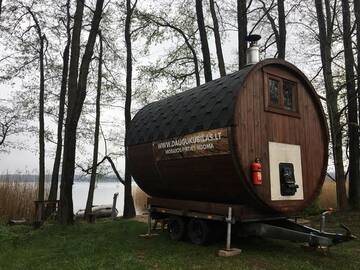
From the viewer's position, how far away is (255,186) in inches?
336

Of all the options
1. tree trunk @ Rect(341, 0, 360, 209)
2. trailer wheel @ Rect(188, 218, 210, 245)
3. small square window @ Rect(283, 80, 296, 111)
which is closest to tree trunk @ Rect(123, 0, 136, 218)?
trailer wheel @ Rect(188, 218, 210, 245)

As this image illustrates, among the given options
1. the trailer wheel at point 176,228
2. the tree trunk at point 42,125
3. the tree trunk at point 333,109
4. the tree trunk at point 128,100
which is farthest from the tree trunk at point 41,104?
the tree trunk at point 333,109

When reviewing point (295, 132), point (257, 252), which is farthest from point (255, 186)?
point (295, 132)

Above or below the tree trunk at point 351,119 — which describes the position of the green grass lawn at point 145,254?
below

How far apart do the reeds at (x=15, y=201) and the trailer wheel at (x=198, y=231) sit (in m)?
10.7

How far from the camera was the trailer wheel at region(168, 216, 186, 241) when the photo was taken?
10445mm

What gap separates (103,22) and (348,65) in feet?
42.5

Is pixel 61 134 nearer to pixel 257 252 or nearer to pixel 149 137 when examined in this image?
pixel 149 137

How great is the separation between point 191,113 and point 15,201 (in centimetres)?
1169

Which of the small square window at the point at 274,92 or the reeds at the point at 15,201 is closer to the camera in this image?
the small square window at the point at 274,92

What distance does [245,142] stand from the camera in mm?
8609

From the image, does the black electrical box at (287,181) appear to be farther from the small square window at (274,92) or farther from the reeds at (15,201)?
the reeds at (15,201)

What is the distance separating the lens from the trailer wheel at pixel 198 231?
958 cm

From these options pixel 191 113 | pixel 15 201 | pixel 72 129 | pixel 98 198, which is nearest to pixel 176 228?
pixel 191 113
